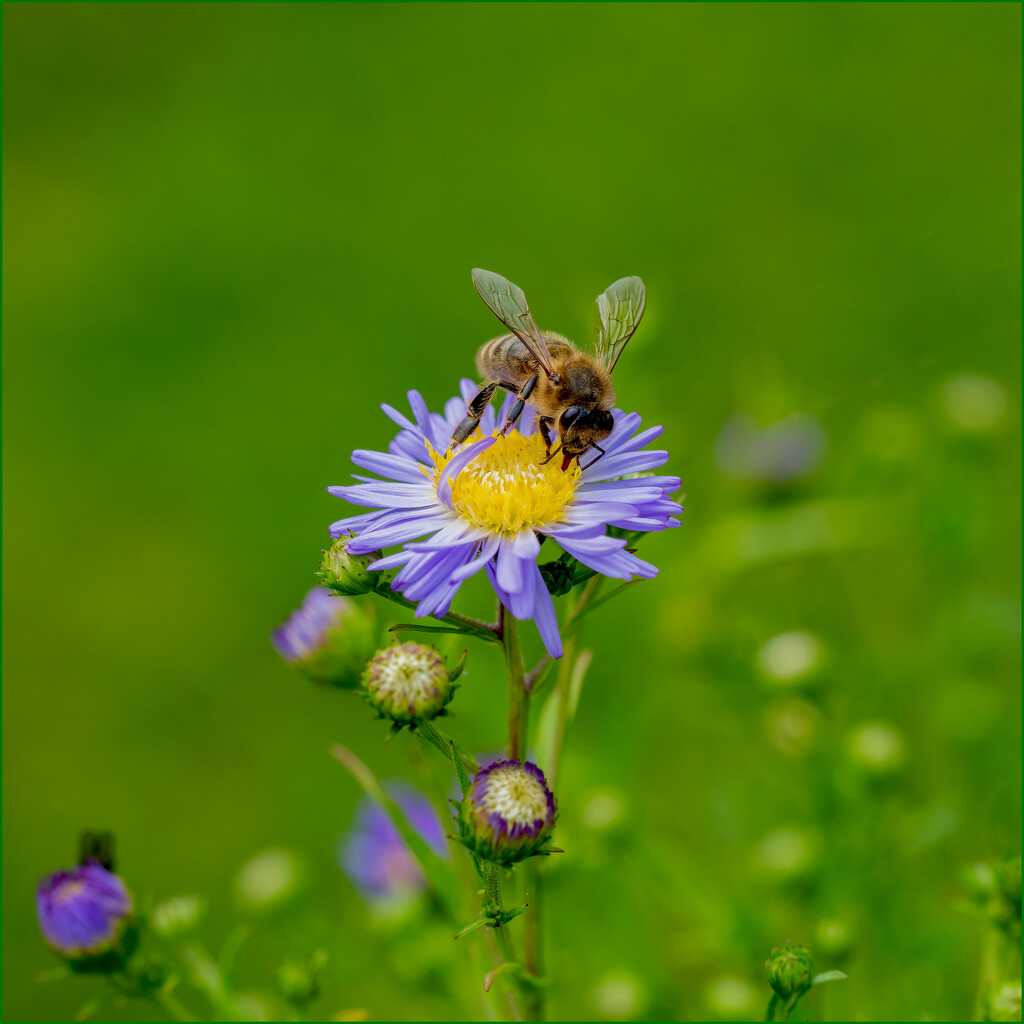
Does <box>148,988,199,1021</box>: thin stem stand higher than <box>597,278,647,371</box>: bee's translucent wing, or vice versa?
<box>597,278,647,371</box>: bee's translucent wing

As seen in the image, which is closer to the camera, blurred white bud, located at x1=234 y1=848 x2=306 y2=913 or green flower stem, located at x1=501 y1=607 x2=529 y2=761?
green flower stem, located at x1=501 y1=607 x2=529 y2=761

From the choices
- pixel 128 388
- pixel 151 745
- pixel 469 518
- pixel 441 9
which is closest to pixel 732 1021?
pixel 469 518

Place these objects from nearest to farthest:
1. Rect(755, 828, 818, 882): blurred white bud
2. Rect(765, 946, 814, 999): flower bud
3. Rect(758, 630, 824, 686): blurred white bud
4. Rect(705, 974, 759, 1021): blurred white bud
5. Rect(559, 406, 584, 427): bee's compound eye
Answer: Rect(765, 946, 814, 999): flower bud, Rect(559, 406, 584, 427): bee's compound eye, Rect(705, 974, 759, 1021): blurred white bud, Rect(755, 828, 818, 882): blurred white bud, Rect(758, 630, 824, 686): blurred white bud

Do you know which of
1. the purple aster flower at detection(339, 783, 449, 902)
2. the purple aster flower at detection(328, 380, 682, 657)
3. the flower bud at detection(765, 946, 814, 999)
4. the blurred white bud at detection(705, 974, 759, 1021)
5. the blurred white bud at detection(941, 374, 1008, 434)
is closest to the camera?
the purple aster flower at detection(328, 380, 682, 657)

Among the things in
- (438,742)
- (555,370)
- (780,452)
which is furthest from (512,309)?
(780,452)

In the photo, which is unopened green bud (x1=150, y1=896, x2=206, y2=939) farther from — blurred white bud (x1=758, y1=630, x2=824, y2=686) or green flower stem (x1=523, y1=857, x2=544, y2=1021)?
blurred white bud (x1=758, y1=630, x2=824, y2=686)

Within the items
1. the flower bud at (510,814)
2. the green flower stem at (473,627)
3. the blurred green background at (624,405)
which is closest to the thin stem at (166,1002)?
the blurred green background at (624,405)

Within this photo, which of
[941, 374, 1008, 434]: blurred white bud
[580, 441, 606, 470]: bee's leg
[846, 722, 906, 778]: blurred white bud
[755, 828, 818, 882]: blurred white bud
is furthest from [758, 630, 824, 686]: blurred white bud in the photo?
[580, 441, 606, 470]: bee's leg

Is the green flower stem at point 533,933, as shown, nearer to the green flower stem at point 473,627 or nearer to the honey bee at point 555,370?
the green flower stem at point 473,627
